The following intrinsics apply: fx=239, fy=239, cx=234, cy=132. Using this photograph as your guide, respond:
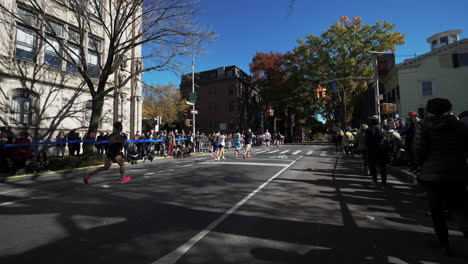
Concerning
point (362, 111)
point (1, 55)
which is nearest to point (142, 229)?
point (1, 55)

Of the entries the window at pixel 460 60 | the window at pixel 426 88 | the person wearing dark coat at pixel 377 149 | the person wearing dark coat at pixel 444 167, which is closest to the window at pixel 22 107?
the person wearing dark coat at pixel 377 149

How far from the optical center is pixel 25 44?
1457 centimetres

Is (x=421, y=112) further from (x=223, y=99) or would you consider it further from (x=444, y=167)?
(x=223, y=99)

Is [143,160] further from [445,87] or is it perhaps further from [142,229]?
[445,87]

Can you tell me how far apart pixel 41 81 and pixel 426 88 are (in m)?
34.9

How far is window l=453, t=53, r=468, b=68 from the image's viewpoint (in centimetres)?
2428

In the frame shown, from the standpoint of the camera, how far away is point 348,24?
3097cm

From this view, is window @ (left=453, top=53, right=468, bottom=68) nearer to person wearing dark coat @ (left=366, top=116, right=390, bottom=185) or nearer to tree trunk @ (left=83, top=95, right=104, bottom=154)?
person wearing dark coat @ (left=366, top=116, right=390, bottom=185)

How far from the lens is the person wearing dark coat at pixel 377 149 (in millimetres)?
6957

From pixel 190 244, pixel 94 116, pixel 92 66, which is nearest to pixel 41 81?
pixel 92 66

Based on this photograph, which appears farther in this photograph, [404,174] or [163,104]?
[163,104]

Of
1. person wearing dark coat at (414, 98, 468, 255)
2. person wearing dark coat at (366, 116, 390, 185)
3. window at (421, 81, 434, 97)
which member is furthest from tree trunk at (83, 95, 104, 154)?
window at (421, 81, 434, 97)

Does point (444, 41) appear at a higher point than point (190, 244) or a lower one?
higher

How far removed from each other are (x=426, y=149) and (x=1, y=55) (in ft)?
61.9
